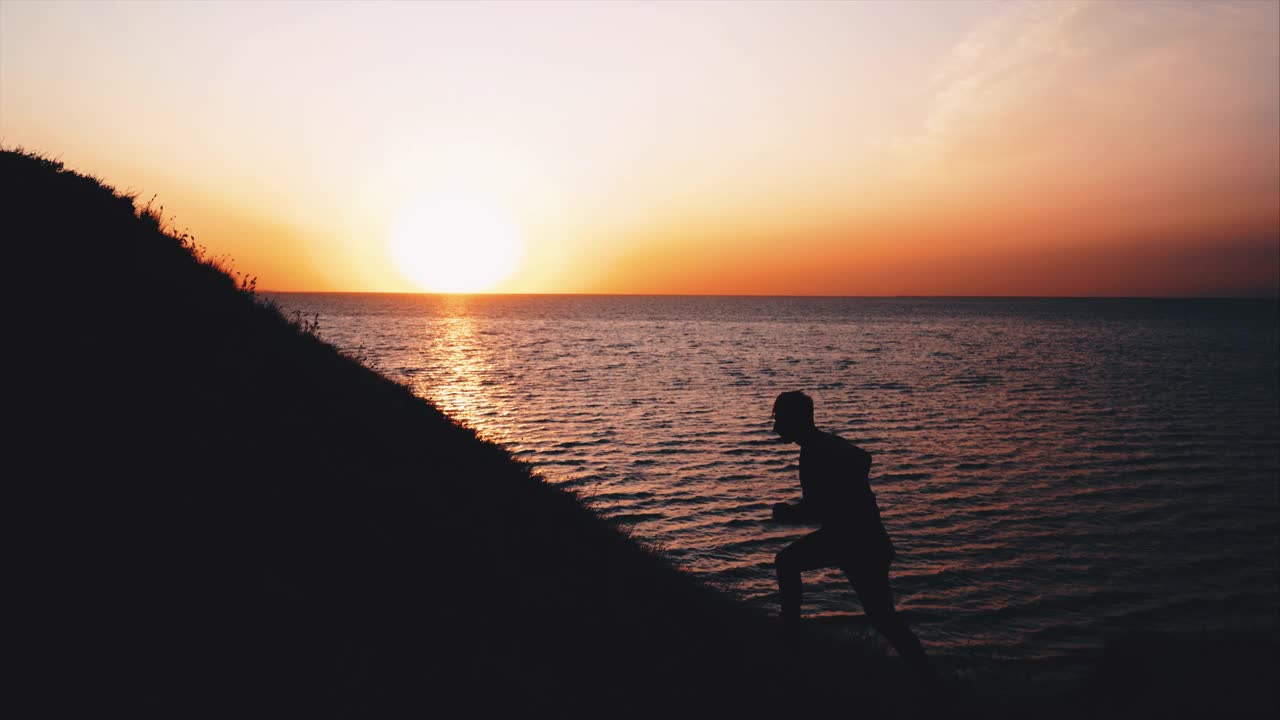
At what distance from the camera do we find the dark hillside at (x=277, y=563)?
4809 millimetres

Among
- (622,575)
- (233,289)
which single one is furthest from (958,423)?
(233,289)

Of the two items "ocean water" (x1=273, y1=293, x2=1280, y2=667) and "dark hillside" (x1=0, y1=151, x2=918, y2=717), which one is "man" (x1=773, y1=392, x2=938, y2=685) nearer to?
"dark hillside" (x1=0, y1=151, x2=918, y2=717)

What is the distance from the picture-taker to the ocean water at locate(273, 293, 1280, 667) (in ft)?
45.8

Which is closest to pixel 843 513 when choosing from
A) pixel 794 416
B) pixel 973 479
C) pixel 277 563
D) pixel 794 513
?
pixel 794 513

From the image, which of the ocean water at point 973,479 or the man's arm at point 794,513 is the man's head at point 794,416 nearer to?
the man's arm at point 794,513

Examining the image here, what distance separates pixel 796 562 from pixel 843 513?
82 cm

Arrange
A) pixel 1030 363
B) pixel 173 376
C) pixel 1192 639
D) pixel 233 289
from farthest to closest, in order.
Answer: pixel 1030 363 < pixel 233 289 < pixel 1192 639 < pixel 173 376

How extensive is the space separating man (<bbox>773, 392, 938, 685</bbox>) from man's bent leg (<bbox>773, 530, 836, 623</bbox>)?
0.04ft

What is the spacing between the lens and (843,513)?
6.12 m

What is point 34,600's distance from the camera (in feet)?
15.3

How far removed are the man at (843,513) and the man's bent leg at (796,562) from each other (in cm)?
1

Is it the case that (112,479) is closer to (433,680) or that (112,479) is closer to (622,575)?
(433,680)

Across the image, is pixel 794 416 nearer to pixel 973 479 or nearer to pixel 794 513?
pixel 794 513

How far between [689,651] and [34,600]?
5.77 meters
